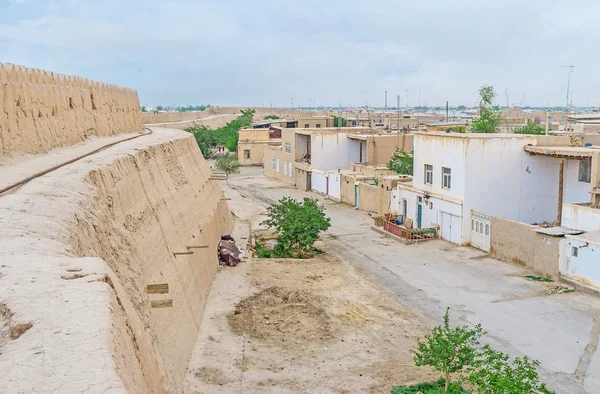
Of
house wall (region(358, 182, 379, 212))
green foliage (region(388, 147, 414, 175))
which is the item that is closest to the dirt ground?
house wall (region(358, 182, 379, 212))

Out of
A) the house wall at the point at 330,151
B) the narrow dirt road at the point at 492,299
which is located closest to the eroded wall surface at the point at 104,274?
the narrow dirt road at the point at 492,299

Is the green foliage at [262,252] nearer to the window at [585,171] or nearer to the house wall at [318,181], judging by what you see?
the window at [585,171]

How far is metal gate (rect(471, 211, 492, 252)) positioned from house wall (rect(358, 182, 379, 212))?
8.01 meters

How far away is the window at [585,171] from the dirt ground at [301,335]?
9384 mm

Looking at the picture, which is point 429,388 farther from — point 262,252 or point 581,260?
point 262,252

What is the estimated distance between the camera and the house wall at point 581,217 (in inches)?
739

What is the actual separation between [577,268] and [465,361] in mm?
9165

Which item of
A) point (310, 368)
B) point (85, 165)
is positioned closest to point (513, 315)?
point (310, 368)

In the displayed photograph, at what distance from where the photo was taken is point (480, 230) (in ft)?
76.0

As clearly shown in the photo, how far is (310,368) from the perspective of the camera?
12461mm

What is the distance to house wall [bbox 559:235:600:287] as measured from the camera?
57.2 feet

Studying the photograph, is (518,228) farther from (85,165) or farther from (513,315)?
(85,165)

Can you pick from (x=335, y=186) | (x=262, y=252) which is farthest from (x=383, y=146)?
(x=262, y=252)

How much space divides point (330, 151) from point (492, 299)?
78.0 ft
